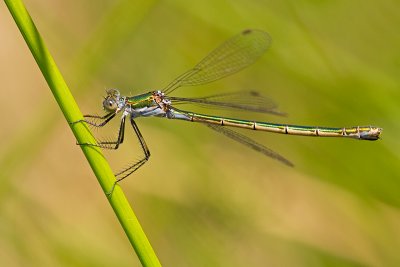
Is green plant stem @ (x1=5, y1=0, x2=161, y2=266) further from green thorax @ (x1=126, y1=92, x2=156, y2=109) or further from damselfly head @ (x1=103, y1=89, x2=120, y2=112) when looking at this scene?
green thorax @ (x1=126, y1=92, x2=156, y2=109)

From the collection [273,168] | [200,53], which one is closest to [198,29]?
[200,53]

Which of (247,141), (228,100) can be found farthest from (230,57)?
(247,141)

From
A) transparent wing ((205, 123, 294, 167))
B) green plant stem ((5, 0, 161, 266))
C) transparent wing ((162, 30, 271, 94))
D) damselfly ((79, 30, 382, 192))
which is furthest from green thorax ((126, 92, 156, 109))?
green plant stem ((5, 0, 161, 266))

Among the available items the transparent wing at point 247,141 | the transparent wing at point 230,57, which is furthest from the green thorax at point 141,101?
the transparent wing at point 247,141

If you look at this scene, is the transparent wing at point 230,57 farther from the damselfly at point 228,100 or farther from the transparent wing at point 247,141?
the transparent wing at point 247,141

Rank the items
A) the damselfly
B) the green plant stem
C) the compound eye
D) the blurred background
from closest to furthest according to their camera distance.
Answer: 1. the green plant stem
2. the compound eye
3. the damselfly
4. the blurred background

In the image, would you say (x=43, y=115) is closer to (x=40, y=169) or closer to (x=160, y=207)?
(x=160, y=207)

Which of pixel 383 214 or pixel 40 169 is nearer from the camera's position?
pixel 383 214
